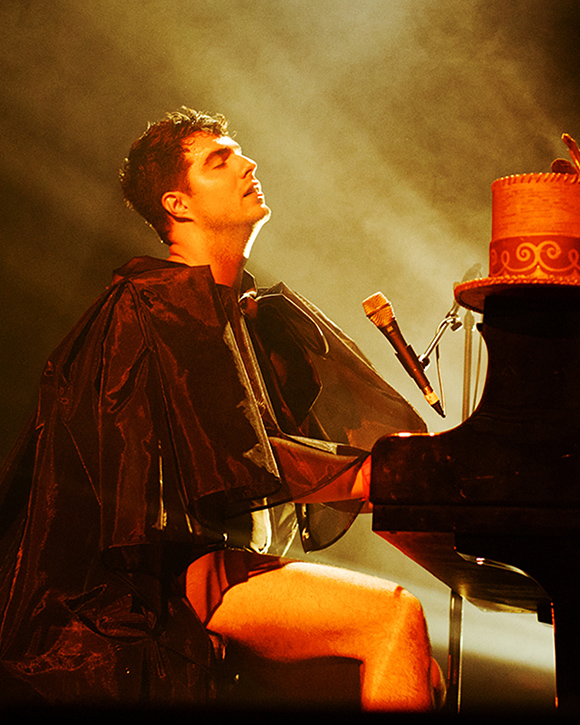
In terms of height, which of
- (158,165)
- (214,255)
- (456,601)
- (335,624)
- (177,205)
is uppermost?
(158,165)

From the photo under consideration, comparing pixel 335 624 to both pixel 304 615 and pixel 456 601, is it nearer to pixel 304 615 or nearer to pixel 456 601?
pixel 304 615

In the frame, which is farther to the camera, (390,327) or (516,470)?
(390,327)

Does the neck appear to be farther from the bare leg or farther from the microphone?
the bare leg

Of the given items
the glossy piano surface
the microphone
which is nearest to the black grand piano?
the glossy piano surface

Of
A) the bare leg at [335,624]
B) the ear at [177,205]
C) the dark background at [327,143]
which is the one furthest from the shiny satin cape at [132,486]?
the dark background at [327,143]

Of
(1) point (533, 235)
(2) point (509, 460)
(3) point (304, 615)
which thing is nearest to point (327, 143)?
(1) point (533, 235)

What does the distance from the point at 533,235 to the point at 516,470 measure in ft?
1.16

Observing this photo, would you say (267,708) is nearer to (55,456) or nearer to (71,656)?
(71,656)

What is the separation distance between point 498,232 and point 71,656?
3.29 ft

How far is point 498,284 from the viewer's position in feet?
3.71

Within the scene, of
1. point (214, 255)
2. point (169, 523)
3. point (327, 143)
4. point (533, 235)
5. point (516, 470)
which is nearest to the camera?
point (516, 470)

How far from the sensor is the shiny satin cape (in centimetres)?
140

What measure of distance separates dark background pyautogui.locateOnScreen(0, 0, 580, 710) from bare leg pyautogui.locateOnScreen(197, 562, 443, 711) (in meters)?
0.66

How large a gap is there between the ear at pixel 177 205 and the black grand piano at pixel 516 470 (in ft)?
3.43
